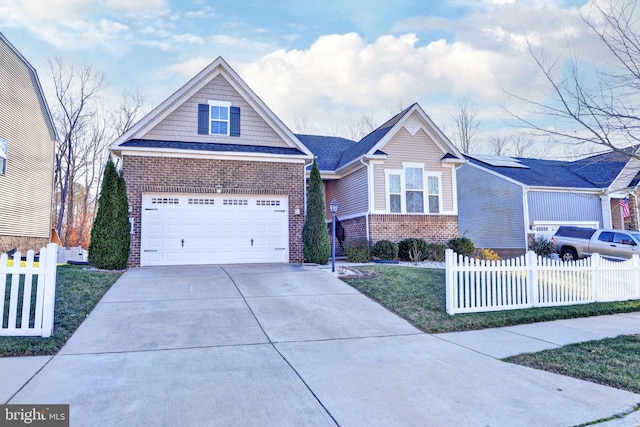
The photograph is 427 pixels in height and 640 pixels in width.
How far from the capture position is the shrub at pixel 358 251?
46.4 feet

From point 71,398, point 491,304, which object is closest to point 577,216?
point 491,304

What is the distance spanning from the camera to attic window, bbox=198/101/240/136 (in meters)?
14.0

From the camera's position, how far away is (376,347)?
231 inches

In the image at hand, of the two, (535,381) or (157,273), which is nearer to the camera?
(535,381)

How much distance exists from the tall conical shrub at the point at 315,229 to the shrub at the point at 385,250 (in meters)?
2.47

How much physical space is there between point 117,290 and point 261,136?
7522mm

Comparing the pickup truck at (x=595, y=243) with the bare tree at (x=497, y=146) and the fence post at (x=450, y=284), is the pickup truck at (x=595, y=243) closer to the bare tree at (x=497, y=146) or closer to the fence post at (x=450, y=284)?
the fence post at (x=450, y=284)

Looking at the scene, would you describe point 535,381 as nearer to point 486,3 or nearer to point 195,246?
point 486,3

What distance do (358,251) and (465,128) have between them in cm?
2568

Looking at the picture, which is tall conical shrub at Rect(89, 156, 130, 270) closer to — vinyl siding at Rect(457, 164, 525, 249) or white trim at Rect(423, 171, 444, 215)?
white trim at Rect(423, 171, 444, 215)

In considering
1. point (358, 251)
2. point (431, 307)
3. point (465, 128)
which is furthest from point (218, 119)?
point (465, 128)

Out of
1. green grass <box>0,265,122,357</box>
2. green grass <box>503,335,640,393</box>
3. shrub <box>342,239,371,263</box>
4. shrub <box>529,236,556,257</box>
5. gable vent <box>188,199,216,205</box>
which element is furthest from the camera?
shrub <box>529,236,556,257</box>

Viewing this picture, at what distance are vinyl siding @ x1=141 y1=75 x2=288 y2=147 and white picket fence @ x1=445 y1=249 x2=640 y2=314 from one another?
835 centimetres

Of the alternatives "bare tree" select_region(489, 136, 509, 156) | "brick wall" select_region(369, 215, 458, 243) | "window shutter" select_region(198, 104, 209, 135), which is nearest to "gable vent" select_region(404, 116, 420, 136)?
"brick wall" select_region(369, 215, 458, 243)
